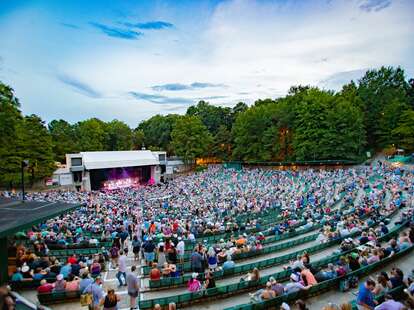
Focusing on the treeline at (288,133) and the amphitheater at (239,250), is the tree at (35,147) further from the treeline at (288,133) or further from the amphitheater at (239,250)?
the amphitheater at (239,250)

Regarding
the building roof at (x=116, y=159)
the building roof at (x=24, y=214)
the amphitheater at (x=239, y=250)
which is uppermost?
the building roof at (x=116, y=159)

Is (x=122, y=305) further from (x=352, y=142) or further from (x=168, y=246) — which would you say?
(x=352, y=142)

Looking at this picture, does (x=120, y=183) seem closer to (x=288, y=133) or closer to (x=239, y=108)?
(x=288, y=133)

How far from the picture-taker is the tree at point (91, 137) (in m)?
53.9

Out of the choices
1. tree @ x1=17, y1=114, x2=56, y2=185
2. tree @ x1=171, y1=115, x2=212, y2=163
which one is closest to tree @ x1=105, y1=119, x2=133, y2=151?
tree @ x1=171, y1=115, x2=212, y2=163

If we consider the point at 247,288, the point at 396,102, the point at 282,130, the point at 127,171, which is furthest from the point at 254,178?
the point at 247,288

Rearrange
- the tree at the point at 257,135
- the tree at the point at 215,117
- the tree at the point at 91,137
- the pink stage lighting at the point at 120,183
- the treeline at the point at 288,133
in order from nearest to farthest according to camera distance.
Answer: the treeline at the point at 288,133, the pink stage lighting at the point at 120,183, the tree at the point at 257,135, the tree at the point at 91,137, the tree at the point at 215,117

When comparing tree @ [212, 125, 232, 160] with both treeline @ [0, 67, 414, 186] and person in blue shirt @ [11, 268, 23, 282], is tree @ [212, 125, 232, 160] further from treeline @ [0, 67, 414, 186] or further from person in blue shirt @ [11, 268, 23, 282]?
person in blue shirt @ [11, 268, 23, 282]

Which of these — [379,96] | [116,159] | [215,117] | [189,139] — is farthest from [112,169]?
[379,96]

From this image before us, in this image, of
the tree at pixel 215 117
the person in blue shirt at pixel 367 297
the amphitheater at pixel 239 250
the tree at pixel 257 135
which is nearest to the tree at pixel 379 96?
the tree at pixel 257 135

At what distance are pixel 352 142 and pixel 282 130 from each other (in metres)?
13.4

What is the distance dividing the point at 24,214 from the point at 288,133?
47687 mm

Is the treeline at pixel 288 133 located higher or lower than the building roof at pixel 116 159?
higher

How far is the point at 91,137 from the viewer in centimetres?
5847
